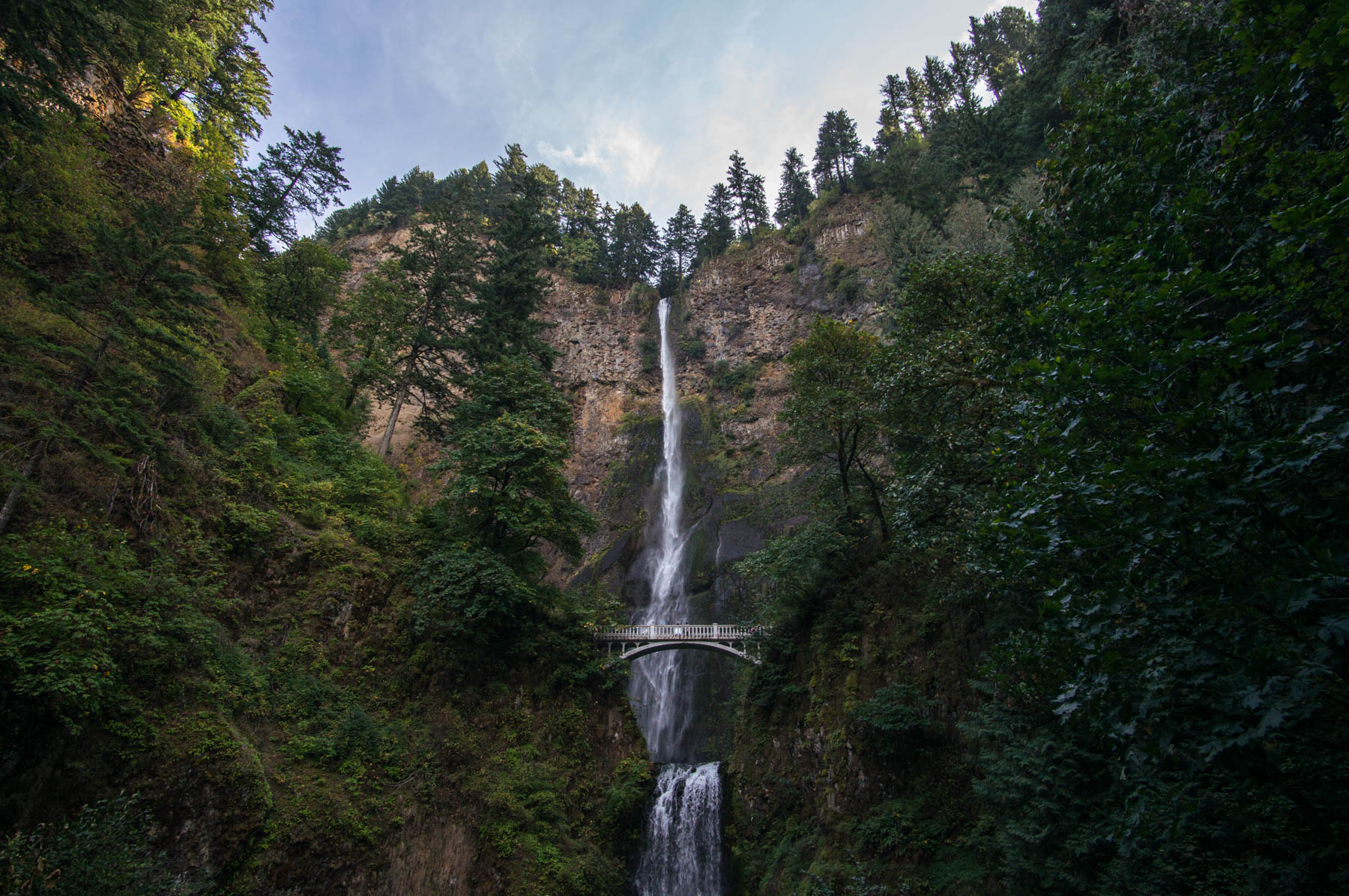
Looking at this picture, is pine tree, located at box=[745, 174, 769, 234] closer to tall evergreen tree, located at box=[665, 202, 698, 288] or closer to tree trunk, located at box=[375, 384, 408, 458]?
tall evergreen tree, located at box=[665, 202, 698, 288]

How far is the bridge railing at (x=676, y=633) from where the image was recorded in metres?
19.4

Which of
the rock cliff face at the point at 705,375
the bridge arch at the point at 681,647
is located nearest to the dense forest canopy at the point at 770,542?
the bridge arch at the point at 681,647

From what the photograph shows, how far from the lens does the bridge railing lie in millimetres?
19422

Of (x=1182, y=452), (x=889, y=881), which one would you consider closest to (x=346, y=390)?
(x=889, y=881)

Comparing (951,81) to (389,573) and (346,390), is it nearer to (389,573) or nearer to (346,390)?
(346,390)

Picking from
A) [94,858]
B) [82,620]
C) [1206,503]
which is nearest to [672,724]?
[94,858]

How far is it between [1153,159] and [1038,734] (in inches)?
264

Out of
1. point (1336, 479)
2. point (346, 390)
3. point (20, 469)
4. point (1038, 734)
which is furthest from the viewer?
point (346, 390)

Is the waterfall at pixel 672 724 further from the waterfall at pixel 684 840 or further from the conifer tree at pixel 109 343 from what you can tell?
the conifer tree at pixel 109 343

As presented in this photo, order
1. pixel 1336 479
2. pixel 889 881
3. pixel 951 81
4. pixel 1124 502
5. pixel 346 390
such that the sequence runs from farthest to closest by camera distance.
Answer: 1. pixel 951 81
2. pixel 346 390
3. pixel 889 881
4. pixel 1124 502
5. pixel 1336 479

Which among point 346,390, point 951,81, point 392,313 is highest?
point 951,81

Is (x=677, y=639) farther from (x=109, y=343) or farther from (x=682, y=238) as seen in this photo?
(x=682, y=238)

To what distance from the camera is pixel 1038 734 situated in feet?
21.9

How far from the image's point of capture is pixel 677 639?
2039cm
